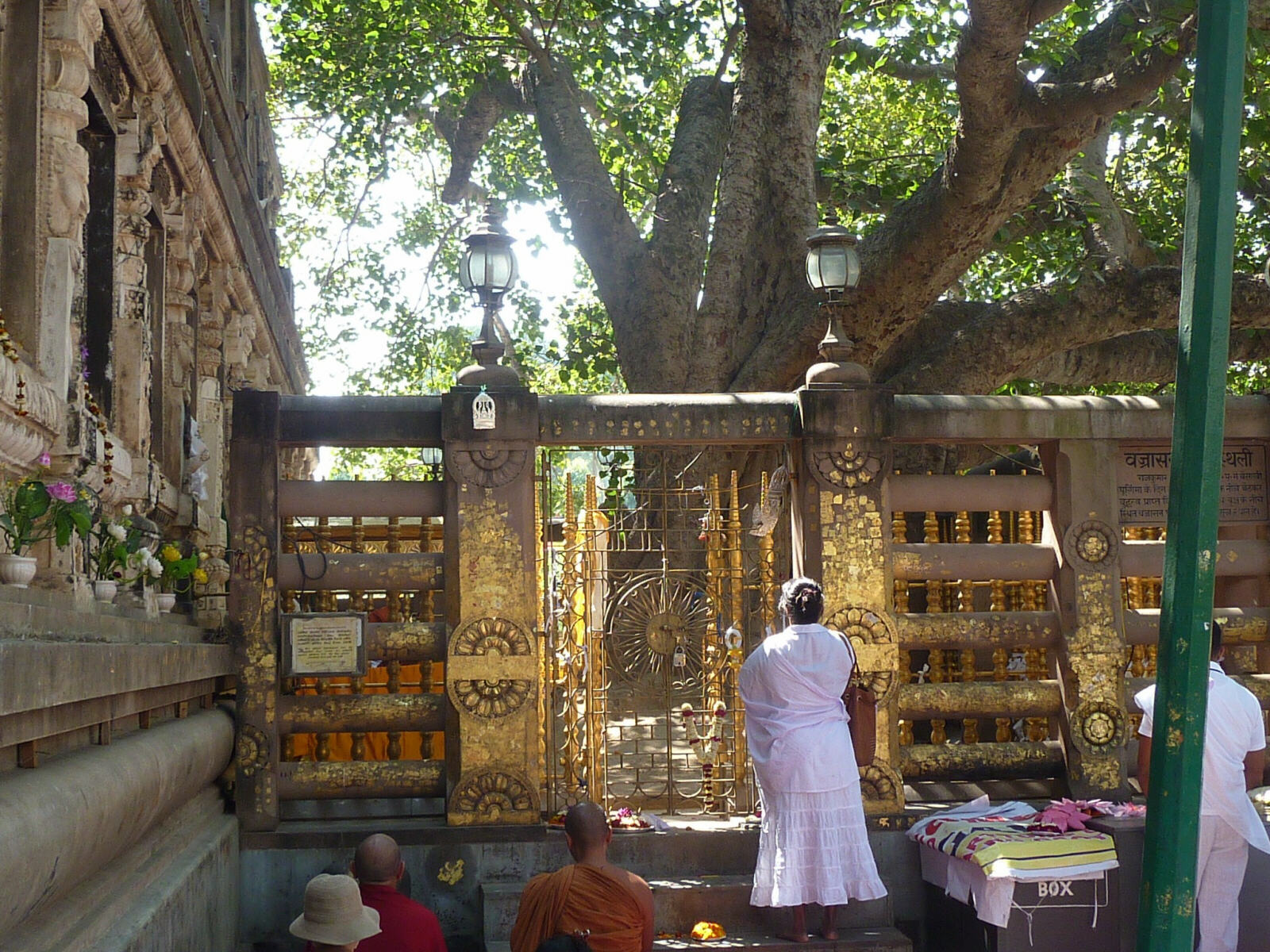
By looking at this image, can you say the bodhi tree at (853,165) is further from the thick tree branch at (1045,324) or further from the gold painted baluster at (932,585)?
the gold painted baluster at (932,585)

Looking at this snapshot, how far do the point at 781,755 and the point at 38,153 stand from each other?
4153 mm

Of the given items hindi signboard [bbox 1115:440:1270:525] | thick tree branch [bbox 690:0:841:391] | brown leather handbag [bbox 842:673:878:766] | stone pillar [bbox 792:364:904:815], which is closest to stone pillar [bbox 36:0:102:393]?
stone pillar [bbox 792:364:904:815]

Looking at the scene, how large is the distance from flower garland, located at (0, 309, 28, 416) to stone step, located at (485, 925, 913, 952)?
10.3 ft

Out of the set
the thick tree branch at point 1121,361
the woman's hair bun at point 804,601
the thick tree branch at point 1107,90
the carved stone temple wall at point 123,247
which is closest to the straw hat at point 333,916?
the carved stone temple wall at point 123,247

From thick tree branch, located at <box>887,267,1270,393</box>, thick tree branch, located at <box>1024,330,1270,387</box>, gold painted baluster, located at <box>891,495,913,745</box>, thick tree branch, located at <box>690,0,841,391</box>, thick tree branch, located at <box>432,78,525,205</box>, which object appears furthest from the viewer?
thick tree branch, located at <box>432,78,525,205</box>

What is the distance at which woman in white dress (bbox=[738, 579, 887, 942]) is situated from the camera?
20.1ft

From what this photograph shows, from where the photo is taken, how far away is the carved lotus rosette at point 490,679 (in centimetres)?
690

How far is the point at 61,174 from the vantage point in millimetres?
6031

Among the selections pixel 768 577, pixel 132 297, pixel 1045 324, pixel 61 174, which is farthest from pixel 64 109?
pixel 1045 324

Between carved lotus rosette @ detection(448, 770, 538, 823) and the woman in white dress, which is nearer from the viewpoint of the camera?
the woman in white dress

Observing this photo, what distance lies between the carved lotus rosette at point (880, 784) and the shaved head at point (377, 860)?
284 cm

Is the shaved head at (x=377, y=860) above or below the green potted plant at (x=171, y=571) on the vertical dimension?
below

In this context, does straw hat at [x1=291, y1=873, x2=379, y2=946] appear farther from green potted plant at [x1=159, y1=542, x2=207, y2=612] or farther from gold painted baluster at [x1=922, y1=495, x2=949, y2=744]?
gold painted baluster at [x1=922, y1=495, x2=949, y2=744]

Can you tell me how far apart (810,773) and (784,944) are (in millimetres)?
836
